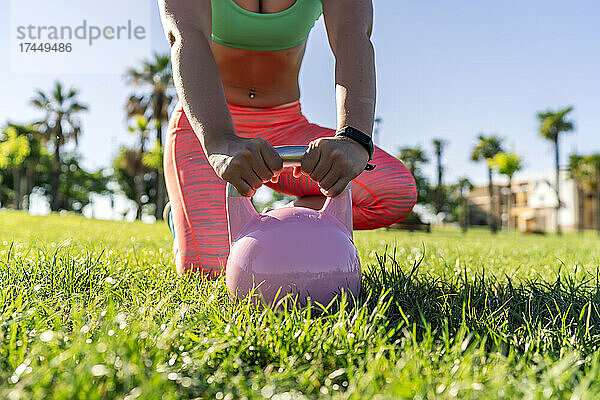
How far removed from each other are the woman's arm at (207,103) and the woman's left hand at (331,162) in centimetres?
12

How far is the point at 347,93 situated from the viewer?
2035 mm

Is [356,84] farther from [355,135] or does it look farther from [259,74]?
[259,74]

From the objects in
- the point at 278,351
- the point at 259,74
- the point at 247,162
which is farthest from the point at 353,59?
the point at 278,351

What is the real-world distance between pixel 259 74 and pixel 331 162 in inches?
58.3

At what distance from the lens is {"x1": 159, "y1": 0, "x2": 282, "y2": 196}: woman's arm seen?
1.66m

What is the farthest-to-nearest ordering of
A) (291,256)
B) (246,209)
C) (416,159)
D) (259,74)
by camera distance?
(416,159) → (259,74) → (246,209) → (291,256)

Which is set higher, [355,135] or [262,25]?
[262,25]

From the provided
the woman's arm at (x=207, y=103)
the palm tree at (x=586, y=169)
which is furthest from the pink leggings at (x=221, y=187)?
the palm tree at (x=586, y=169)

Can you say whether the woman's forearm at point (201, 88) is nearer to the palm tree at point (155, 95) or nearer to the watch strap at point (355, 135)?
Answer: the watch strap at point (355, 135)

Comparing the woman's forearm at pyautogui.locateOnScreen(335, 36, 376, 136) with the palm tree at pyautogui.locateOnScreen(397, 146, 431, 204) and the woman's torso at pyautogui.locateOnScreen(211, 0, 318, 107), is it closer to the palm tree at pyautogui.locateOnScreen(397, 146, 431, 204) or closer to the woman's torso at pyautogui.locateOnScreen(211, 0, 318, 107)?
the woman's torso at pyautogui.locateOnScreen(211, 0, 318, 107)

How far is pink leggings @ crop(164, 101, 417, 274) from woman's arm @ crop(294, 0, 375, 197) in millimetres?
744

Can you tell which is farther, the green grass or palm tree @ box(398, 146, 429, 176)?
palm tree @ box(398, 146, 429, 176)

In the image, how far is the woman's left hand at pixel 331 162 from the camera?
1.72 m

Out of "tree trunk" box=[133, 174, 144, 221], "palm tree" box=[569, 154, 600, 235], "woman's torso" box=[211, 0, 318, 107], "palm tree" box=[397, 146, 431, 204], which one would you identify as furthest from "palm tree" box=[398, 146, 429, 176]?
"woman's torso" box=[211, 0, 318, 107]
